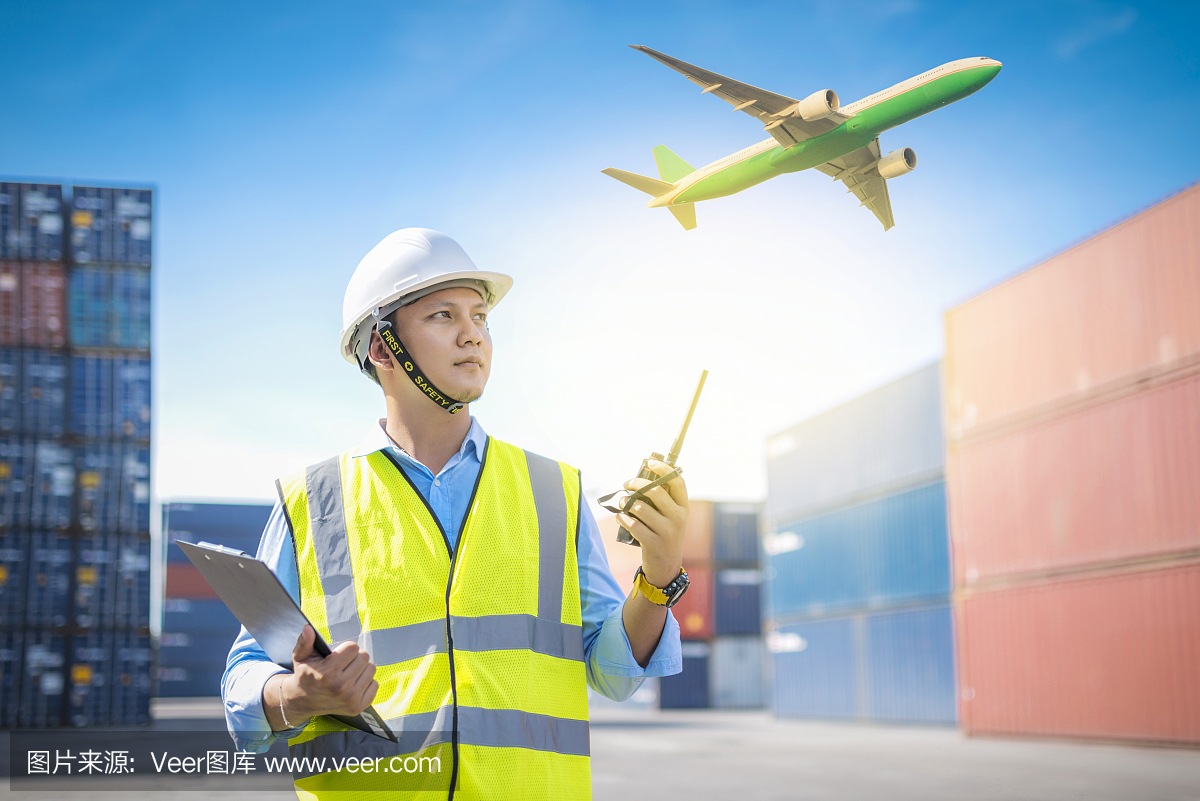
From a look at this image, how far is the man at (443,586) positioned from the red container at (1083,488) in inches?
719

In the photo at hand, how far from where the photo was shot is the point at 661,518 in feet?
6.91

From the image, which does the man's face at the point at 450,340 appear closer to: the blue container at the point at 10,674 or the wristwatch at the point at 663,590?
the wristwatch at the point at 663,590

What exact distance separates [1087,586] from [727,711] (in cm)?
2691

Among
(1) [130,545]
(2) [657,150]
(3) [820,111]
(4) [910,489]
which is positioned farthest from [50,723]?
(3) [820,111]

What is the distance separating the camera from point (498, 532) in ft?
7.84

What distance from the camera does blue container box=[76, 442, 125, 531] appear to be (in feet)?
73.8

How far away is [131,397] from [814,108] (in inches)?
923

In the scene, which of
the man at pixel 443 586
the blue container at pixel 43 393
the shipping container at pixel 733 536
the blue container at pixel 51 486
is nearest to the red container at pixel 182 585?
the shipping container at pixel 733 536

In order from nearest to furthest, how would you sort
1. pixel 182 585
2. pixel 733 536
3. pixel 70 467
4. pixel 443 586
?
1. pixel 443 586
2. pixel 70 467
3. pixel 733 536
4. pixel 182 585

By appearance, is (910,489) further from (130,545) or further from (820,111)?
(820,111)

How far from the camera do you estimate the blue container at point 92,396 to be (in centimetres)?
2231

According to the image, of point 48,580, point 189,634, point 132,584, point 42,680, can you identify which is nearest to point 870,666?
point 132,584

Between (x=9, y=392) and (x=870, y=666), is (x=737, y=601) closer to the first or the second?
(x=870, y=666)

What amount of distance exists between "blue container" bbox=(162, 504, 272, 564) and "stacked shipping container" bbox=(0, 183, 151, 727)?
Result: 1992cm
